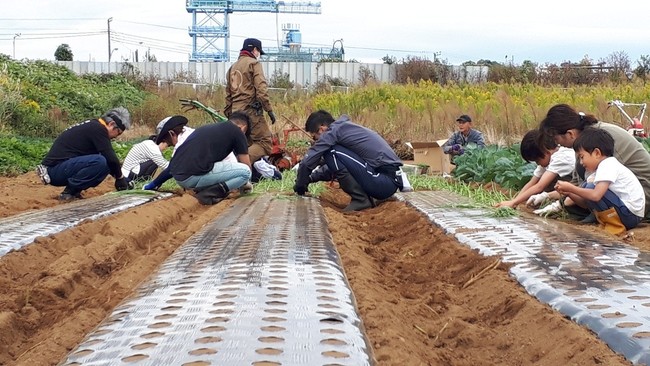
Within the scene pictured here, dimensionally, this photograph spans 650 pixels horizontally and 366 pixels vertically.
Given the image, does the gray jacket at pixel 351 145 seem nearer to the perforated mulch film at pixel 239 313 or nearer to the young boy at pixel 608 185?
the young boy at pixel 608 185

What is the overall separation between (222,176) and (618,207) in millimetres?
4416

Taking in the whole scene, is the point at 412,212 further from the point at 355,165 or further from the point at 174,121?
the point at 174,121

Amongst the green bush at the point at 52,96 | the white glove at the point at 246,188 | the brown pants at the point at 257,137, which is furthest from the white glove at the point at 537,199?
the green bush at the point at 52,96

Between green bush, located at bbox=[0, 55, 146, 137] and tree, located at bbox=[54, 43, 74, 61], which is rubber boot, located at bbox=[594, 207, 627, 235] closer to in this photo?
green bush, located at bbox=[0, 55, 146, 137]

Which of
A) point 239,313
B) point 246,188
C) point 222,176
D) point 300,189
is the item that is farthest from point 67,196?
point 239,313

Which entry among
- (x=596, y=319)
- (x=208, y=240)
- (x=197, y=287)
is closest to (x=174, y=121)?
(x=208, y=240)

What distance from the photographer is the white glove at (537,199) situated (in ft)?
23.8

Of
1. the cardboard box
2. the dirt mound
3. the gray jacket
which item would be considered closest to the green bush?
the cardboard box

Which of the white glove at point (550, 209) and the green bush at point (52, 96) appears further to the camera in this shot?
the green bush at point (52, 96)

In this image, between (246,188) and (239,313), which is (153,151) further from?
(239,313)

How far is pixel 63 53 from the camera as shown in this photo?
154 ft

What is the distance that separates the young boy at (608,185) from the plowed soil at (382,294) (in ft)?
0.60

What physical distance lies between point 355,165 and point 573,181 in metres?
2.19

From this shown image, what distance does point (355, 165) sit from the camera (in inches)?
320
